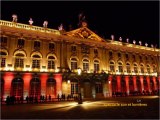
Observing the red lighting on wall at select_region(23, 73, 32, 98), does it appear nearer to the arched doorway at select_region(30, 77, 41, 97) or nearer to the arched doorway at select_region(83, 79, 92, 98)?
the arched doorway at select_region(30, 77, 41, 97)

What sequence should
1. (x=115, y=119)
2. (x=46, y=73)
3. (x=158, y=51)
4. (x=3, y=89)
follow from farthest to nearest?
(x=158, y=51)
(x=46, y=73)
(x=3, y=89)
(x=115, y=119)

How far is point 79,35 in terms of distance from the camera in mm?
32281

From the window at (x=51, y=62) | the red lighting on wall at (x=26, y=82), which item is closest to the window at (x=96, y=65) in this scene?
the window at (x=51, y=62)

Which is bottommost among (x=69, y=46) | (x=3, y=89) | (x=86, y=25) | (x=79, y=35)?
(x=3, y=89)

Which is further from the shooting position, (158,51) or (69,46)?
(158,51)

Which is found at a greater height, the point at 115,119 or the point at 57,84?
the point at 57,84

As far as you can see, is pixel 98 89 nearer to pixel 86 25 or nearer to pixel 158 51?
pixel 86 25

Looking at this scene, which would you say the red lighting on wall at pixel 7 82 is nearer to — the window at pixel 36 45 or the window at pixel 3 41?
the window at pixel 3 41

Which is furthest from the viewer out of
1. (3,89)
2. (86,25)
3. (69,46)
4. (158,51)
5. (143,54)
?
(158,51)

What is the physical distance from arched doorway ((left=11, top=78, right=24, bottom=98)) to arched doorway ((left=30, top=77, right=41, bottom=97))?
1.51m

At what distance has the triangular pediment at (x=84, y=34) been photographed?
3164cm

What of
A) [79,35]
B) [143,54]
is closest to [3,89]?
[79,35]

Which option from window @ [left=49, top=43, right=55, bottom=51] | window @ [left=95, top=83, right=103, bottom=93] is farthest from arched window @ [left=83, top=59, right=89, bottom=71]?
window @ [left=49, top=43, right=55, bottom=51]

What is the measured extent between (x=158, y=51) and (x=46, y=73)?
3407 cm
